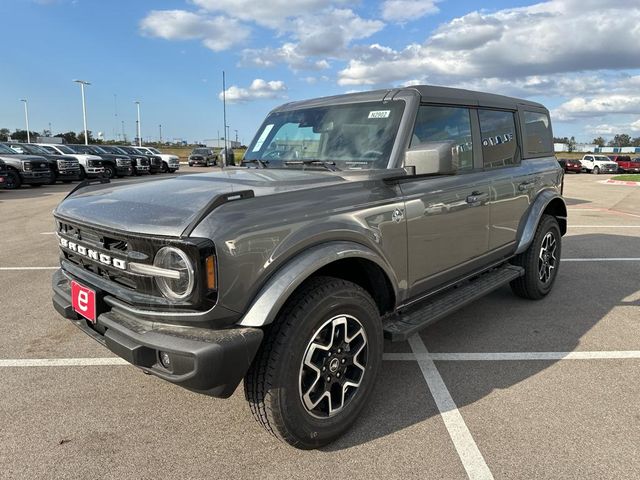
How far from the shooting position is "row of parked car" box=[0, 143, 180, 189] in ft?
56.6

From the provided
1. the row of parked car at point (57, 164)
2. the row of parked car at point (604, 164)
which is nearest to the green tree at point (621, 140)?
the row of parked car at point (604, 164)

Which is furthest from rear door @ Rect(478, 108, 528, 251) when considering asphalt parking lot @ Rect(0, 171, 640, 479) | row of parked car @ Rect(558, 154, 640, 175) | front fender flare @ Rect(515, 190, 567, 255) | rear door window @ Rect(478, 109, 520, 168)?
row of parked car @ Rect(558, 154, 640, 175)

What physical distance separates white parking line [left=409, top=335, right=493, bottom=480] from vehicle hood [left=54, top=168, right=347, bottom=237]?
61.2 inches

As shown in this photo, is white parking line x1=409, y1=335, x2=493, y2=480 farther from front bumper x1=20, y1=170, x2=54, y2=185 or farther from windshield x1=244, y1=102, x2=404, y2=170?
front bumper x1=20, y1=170, x2=54, y2=185

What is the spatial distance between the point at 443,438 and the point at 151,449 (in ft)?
5.27

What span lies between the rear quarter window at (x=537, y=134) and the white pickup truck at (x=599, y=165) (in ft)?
118

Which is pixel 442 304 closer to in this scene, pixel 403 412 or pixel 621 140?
pixel 403 412

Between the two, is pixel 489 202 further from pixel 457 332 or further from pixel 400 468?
pixel 400 468

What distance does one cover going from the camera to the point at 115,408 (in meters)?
2.93

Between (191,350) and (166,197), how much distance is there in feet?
2.92

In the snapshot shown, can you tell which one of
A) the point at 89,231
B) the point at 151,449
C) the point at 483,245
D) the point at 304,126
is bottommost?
the point at 151,449

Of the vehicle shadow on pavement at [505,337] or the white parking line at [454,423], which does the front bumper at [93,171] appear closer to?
the vehicle shadow on pavement at [505,337]

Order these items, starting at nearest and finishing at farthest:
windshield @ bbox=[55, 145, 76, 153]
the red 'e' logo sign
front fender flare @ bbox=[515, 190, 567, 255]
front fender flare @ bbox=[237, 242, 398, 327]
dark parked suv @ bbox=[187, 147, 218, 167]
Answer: front fender flare @ bbox=[237, 242, 398, 327], the red 'e' logo sign, front fender flare @ bbox=[515, 190, 567, 255], windshield @ bbox=[55, 145, 76, 153], dark parked suv @ bbox=[187, 147, 218, 167]

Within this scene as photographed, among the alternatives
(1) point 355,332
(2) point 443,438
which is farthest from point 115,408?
(2) point 443,438
